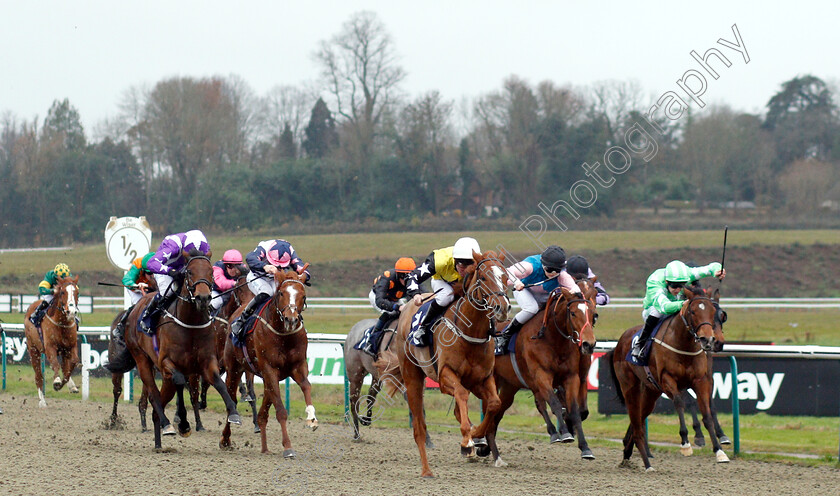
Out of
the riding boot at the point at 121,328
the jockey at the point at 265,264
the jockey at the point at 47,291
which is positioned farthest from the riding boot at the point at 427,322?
the jockey at the point at 47,291

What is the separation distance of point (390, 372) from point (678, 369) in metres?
2.71

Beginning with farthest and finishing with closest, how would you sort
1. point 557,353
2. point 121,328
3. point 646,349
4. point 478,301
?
point 121,328 → point 646,349 → point 557,353 → point 478,301

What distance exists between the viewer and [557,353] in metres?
7.75

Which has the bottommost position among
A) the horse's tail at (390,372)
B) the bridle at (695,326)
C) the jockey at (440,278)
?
the horse's tail at (390,372)

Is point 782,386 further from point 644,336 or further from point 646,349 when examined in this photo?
point 646,349

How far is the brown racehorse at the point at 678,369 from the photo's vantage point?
7.39 m

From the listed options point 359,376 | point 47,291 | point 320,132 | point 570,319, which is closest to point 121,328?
point 359,376

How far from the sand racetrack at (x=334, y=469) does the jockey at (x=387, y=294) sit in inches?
44.9

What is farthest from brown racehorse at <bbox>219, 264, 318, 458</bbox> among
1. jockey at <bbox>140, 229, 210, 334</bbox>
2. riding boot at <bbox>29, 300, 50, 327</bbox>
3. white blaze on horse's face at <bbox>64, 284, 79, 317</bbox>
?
riding boot at <bbox>29, 300, 50, 327</bbox>

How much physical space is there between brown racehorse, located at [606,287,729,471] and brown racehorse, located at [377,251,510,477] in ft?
5.08

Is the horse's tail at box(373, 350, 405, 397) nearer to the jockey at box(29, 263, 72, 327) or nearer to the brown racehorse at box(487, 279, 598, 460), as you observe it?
the brown racehorse at box(487, 279, 598, 460)

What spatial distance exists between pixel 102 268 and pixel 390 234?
9.09m

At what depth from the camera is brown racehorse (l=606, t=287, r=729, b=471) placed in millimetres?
7387

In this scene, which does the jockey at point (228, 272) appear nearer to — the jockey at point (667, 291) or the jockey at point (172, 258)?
the jockey at point (172, 258)
